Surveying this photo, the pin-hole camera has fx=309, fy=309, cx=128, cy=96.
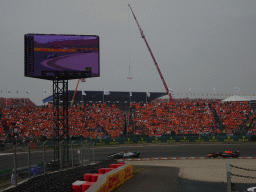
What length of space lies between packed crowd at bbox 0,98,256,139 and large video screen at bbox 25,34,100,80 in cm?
2464

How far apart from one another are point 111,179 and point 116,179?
1.17m

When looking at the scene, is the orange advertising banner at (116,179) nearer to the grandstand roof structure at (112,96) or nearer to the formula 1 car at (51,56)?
the formula 1 car at (51,56)

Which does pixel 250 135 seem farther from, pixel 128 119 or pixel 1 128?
pixel 1 128

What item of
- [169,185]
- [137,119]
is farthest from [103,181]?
[137,119]

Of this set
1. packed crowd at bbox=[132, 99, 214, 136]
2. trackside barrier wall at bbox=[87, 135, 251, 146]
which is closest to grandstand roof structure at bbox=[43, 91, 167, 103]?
packed crowd at bbox=[132, 99, 214, 136]

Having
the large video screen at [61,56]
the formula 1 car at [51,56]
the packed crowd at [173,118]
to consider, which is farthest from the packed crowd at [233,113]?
the formula 1 car at [51,56]

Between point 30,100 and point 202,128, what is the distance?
45380 millimetres

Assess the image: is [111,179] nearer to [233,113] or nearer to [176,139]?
[176,139]

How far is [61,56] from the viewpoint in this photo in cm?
2322

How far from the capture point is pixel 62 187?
452 inches

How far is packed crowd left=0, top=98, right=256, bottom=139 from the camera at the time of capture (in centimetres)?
4934

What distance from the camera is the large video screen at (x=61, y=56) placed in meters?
22.6

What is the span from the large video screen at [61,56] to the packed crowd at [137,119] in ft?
80.9

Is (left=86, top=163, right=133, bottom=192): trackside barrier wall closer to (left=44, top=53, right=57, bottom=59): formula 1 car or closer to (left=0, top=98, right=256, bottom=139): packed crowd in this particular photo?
(left=44, top=53, right=57, bottom=59): formula 1 car
